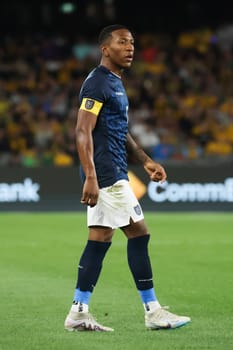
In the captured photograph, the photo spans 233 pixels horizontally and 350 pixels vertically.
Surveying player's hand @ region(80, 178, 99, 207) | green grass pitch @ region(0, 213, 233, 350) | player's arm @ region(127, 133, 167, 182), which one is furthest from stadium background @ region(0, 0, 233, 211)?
player's hand @ region(80, 178, 99, 207)

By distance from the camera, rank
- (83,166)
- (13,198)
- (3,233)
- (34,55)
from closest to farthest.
Result: (83,166)
(3,233)
(13,198)
(34,55)

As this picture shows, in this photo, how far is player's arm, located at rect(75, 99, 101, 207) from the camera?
283 inches

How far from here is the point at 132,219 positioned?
7.52 metres

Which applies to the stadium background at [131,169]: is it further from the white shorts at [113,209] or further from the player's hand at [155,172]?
the player's hand at [155,172]

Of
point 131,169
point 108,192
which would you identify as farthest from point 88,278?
point 131,169

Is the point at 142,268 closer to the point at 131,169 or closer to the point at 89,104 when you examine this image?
A: the point at 89,104

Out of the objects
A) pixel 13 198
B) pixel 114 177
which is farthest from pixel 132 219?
pixel 13 198

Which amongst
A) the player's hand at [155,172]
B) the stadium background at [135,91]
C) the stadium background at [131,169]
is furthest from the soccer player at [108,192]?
the stadium background at [135,91]

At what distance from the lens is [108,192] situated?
7.49m

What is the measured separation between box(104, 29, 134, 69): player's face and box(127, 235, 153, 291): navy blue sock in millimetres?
1398

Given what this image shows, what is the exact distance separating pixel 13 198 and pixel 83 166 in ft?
45.6

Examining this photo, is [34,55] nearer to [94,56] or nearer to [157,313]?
[94,56]

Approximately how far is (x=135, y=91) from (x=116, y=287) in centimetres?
1611

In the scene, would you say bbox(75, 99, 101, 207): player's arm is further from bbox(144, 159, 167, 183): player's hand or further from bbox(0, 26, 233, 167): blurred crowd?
bbox(0, 26, 233, 167): blurred crowd
